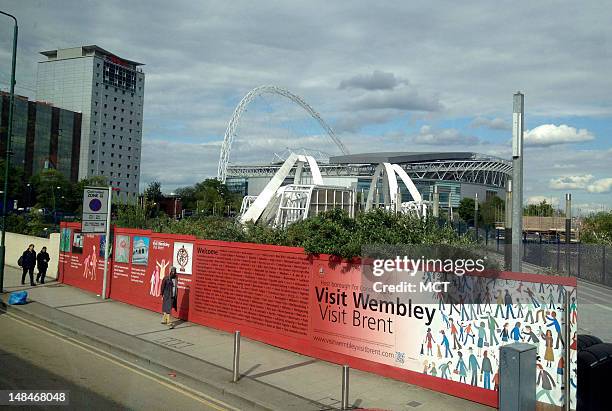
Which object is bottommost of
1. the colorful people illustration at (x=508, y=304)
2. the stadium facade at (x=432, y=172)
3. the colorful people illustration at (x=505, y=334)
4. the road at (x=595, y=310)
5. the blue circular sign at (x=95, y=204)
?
the road at (x=595, y=310)

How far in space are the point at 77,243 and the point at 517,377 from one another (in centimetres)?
1960

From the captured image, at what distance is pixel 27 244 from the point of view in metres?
27.6

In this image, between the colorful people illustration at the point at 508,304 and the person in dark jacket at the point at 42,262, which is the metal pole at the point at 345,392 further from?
the person in dark jacket at the point at 42,262

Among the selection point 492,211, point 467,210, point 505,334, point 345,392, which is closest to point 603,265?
point 505,334

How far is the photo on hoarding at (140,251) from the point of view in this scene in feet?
59.0

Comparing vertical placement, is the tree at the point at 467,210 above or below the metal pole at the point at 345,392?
above

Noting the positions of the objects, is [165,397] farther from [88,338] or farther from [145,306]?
[145,306]

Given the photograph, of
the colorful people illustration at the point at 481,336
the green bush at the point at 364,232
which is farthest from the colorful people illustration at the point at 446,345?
the green bush at the point at 364,232

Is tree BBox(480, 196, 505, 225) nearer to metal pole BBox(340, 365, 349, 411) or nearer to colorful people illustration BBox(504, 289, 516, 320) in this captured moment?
colorful people illustration BBox(504, 289, 516, 320)

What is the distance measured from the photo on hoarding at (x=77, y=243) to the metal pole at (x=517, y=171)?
18.4 meters

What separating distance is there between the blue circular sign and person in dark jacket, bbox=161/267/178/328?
6157 mm

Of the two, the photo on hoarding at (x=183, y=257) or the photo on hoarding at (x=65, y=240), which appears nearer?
the photo on hoarding at (x=183, y=257)

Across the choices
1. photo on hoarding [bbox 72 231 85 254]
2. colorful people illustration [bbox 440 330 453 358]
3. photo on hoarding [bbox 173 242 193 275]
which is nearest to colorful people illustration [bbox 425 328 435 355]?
colorful people illustration [bbox 440 330 453 358]

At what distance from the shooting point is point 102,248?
67.5 feet
